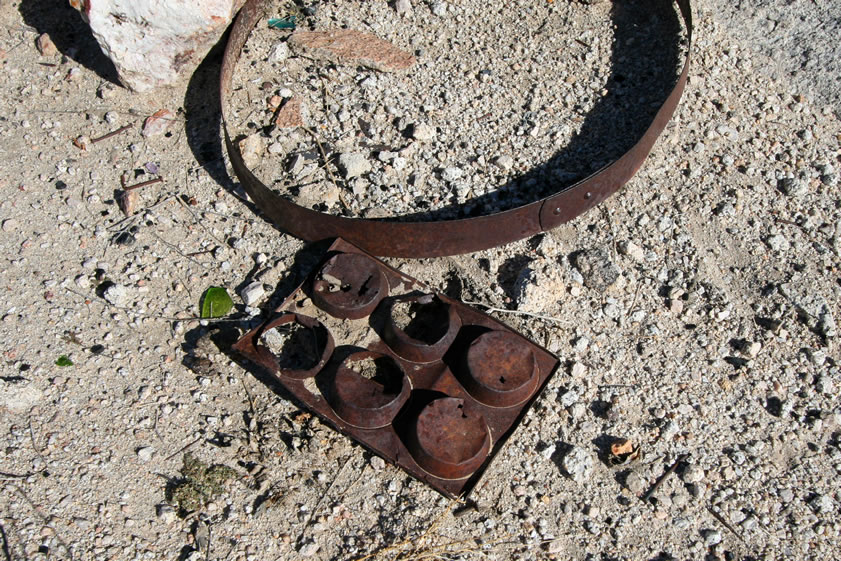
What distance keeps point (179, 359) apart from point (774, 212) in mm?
3152

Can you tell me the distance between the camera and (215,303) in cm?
373

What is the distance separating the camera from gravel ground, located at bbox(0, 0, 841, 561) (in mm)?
3125

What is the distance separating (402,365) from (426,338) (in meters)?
0.17

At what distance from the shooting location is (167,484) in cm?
318

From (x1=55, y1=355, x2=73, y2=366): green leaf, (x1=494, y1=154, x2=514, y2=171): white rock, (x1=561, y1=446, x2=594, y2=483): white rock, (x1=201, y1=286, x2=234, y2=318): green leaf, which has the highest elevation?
(x1=494, y1=154, x2=514, y2=171): white rock

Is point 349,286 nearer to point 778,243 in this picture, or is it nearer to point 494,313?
point 494,313

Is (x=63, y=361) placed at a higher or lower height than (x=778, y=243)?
lower

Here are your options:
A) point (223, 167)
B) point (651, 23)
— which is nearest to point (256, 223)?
point (223, 167)

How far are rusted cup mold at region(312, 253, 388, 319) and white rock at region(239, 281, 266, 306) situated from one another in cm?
29

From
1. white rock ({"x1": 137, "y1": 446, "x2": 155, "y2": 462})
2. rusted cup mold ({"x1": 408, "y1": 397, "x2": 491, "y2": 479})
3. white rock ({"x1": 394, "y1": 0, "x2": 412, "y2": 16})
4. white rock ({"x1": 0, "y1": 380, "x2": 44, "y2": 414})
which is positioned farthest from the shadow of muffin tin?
white rock ({"x1": 394, "y1": 0, "x2": 412, "y2": 16})

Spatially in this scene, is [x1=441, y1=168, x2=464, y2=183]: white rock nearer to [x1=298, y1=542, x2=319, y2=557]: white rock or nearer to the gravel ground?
the gravel ground

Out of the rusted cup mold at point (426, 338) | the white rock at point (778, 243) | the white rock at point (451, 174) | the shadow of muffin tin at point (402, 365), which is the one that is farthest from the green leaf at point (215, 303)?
the white rock at point (778, 243)

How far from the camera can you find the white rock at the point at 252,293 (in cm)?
374

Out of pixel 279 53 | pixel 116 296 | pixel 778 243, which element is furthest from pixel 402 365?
pixel 279 53
